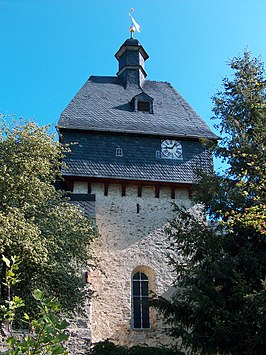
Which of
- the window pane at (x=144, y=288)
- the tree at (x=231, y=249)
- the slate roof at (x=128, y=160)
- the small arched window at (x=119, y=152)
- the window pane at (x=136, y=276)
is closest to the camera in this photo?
the tree at (x=231, y=249)

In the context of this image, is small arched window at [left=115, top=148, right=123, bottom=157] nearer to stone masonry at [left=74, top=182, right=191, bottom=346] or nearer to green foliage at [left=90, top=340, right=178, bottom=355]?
stone masonry at [left=74, top=182, right=191, bottom=346]

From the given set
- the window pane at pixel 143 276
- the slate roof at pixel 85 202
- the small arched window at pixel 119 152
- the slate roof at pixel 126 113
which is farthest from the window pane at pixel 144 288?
the slate roof at pixel 126 113

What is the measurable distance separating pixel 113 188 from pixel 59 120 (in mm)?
3365

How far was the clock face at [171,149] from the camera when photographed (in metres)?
17.6

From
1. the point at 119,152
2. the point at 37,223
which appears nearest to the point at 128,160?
the point at 119,152

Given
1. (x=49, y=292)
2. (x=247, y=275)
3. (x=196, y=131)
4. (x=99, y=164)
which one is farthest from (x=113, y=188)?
(x=247, y=275)

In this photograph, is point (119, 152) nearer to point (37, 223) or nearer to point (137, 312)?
point (137, 312)

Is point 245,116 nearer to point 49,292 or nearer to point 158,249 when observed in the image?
point 158,249

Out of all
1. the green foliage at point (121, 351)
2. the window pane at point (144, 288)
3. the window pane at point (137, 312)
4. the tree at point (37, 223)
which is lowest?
the green foliage at point (121, 351)

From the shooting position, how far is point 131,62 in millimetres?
22047

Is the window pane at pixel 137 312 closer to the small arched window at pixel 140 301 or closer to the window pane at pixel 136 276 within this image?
the small arched window at pixel 140 301

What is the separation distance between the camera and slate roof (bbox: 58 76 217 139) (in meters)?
17.8

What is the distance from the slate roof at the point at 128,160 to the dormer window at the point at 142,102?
6.35ft

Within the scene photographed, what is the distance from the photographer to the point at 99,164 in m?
16.7
